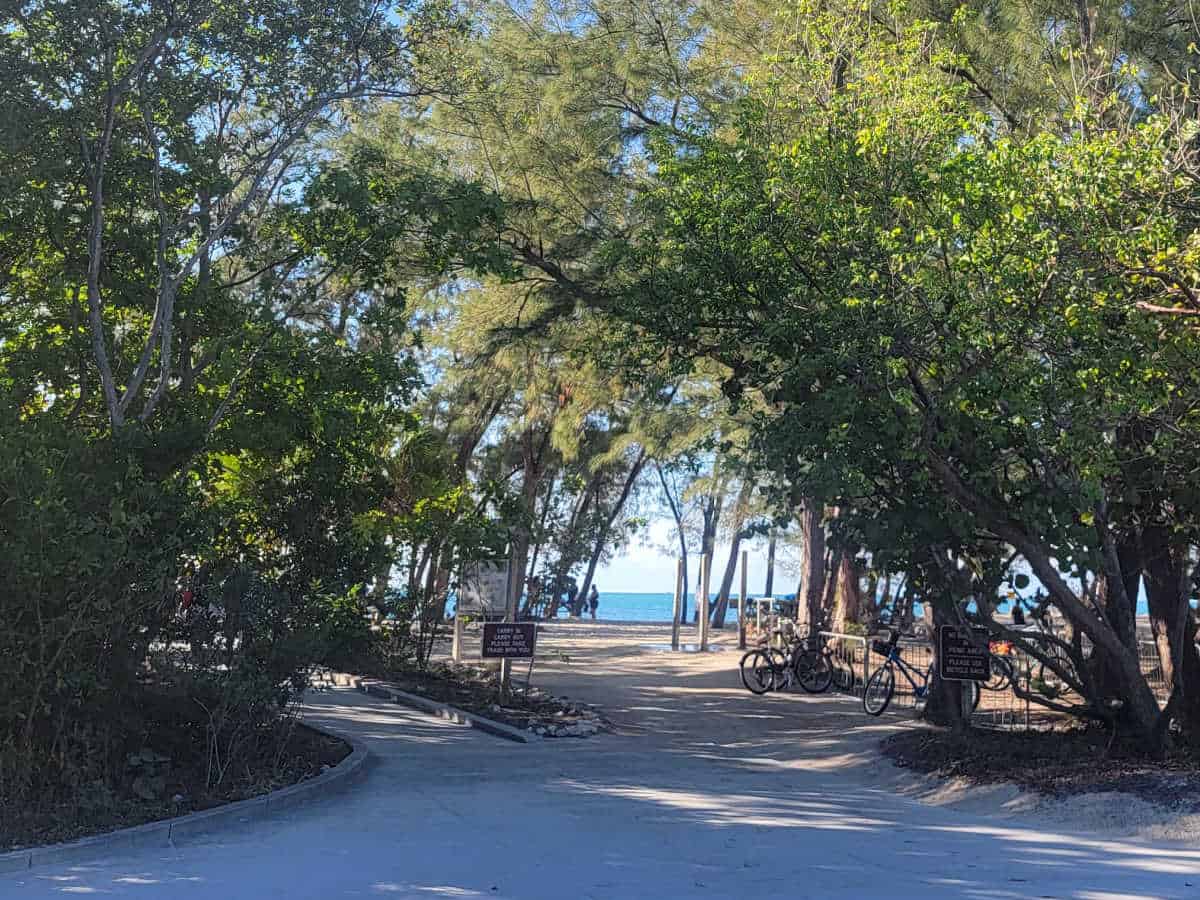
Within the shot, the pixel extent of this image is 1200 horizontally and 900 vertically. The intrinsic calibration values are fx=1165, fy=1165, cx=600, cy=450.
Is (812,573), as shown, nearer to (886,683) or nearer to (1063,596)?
(886,683)

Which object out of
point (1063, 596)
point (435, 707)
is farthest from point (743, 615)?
point (1063, 596)

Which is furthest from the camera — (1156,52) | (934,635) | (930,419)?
(934,635)

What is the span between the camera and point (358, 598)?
35.3 ft

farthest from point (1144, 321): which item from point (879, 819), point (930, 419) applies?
point (879, 819)

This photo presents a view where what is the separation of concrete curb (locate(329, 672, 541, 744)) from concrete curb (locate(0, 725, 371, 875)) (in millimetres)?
3541

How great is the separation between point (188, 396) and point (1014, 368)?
7.20 m

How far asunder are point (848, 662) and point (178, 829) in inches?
503

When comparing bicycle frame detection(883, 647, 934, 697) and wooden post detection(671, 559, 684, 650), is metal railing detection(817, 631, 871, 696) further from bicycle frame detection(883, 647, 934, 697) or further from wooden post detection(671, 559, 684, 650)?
wooden post detection(671, 559, 684, 650)

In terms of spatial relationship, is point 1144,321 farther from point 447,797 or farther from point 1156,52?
point 447,797

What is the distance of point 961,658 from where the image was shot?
12117 millimetres

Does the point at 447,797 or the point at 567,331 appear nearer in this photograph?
the point at 447,797

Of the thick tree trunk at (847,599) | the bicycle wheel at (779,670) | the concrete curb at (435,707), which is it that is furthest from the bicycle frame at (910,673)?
the thick tree trunk at (847,599)

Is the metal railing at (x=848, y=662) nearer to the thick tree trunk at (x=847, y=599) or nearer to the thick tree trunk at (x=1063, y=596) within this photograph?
the thick tree trunk at (x=847, y=599)

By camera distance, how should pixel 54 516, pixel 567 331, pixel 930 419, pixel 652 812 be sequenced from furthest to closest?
pixel 567 331 < pixel 930 419 < pixel 652 812 < pixel 54 516
